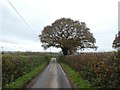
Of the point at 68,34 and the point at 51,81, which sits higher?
the point at 68,34

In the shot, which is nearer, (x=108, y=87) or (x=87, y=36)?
(x=108, y=87)

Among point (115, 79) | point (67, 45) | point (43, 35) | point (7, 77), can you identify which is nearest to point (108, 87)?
point (115, 79)

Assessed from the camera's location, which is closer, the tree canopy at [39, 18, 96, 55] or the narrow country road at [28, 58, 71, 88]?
the narrow country road at [28, 58, 71, 88]

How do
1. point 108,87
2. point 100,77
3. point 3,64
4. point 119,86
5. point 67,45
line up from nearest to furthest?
point 119,86 → point 108,87 → point 100,77 → point 3,64 → point 67,45

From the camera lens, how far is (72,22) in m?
83.9

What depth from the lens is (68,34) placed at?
8406cm

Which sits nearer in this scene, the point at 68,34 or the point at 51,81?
the point at 51,81

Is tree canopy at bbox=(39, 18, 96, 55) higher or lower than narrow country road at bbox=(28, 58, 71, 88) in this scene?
higher

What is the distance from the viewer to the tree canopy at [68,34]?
83.1 metres

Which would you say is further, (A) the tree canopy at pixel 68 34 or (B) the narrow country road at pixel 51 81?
(A) the tree canopy at pixel 68 34

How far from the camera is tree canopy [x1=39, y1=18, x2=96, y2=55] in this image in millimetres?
83125

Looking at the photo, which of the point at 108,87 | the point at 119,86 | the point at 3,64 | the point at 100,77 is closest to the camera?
the point at 119,86

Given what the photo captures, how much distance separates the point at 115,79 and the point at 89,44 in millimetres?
70845

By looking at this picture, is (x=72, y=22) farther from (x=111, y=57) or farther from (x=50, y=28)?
(x=111, y=57)
